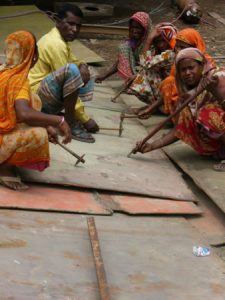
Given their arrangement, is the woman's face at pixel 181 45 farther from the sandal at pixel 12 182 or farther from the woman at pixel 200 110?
the sandal at pixel 12 182

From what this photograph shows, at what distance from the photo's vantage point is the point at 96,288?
267 cm

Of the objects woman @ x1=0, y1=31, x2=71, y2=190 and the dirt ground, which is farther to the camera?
the dirt ground

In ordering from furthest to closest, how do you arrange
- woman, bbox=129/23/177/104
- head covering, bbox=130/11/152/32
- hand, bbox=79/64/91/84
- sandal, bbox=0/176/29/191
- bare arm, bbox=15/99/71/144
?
head covering, bbox=130/11/152/32 → woman, bbox=129/23/177/104 → hand, bbox=79/64/91/84 → sandal, bbox=0/176/29/191 → bare arm, bbox=15/99/71/144

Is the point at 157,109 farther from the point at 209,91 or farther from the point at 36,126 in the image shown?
the point at 36,126

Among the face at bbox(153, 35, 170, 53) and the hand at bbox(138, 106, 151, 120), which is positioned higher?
the face at bbox(153, 35, 170, 53)

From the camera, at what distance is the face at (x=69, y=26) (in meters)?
4.58

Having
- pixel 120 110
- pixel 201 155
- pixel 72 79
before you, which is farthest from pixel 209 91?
pixel 120 110

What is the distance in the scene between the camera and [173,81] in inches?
195

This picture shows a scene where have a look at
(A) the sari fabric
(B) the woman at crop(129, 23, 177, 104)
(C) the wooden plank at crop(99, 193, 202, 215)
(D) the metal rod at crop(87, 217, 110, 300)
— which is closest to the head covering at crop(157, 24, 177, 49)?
(B) the woman at crop(129, 23, 177, 104)

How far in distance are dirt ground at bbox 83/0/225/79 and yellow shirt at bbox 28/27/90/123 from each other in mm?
2547

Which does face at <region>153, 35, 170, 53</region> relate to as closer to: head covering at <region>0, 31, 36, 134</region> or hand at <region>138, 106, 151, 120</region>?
hand at <region>138, 106, 151, 120</region>

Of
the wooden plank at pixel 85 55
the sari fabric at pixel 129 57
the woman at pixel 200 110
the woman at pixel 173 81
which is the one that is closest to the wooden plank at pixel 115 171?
the woman at pixel 200 110

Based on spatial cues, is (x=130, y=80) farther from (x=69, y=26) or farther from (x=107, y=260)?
(x=107, y=260)

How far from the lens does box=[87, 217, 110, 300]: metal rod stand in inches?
100
